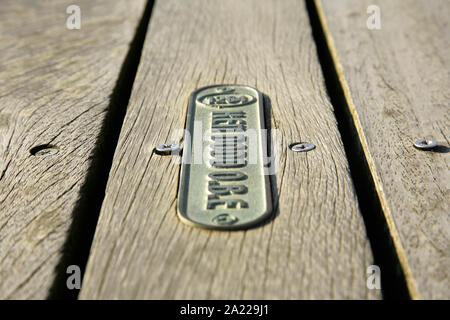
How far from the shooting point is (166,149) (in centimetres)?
113

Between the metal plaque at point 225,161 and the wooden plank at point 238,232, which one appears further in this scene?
the metal plaque at point 225,161

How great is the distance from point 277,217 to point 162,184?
9.6 inches

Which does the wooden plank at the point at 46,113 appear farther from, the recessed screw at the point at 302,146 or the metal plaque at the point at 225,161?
the recessed screw at the point at 302,146

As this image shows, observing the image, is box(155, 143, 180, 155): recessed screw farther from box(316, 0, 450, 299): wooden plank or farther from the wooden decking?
box(316, 0, 450, 299): wooden plank

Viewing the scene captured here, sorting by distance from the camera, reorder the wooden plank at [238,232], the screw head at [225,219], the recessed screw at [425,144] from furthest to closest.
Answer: the recessed screw at [425,144]
the screw head at [225,219]
the wooden plank at [238,232]

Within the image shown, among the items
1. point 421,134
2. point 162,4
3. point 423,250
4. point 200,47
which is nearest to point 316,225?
point 423,250

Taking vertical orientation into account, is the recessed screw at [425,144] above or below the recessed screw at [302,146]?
above

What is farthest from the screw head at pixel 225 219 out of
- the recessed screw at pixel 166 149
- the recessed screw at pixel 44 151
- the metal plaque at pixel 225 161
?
the recessed screw at pixel 44 151

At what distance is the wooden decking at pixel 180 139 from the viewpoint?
85cm

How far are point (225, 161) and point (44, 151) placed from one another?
416mm

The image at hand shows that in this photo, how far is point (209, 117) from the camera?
126 cm

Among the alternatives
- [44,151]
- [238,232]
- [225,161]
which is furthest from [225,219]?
[44,151]

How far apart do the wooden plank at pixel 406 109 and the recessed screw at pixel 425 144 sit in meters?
0.01

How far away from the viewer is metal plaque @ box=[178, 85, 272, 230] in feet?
3.14
